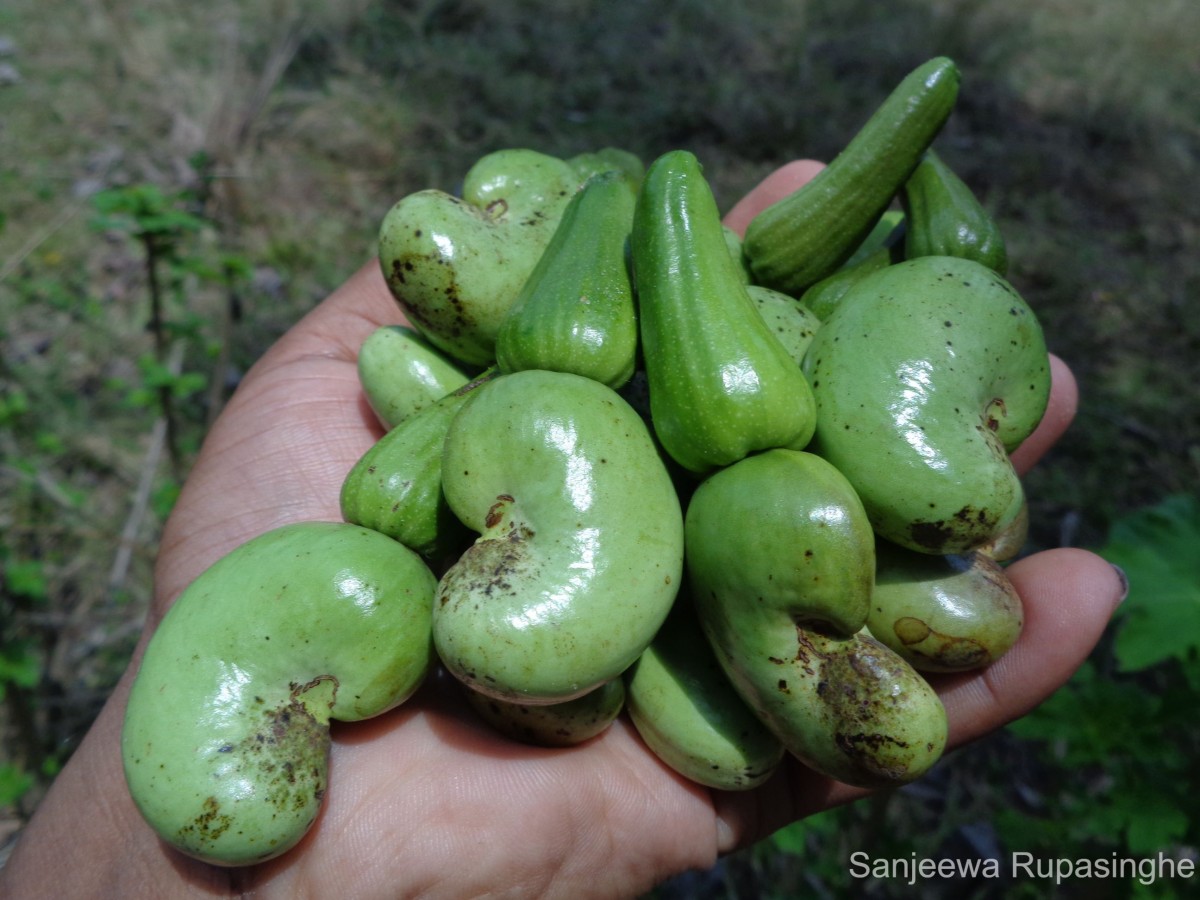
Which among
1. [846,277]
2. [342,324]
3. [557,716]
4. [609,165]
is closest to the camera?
[557,716]

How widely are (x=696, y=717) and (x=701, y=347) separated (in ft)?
2.91

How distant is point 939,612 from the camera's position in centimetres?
230

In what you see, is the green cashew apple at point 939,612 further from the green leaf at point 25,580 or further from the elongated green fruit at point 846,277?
the green leaf at point 25,580

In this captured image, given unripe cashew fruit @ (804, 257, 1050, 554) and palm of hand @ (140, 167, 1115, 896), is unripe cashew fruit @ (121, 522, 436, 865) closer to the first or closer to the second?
palm of hand @ (140, 167, 1115, 896)

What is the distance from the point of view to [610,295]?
2.38 metres

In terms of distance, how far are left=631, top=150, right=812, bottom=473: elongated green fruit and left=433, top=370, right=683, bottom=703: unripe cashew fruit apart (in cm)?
12

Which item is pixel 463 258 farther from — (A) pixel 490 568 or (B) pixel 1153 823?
(B) pixel 1153 823

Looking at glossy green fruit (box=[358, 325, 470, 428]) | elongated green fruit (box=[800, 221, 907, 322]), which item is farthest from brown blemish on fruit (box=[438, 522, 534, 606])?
elongated green fruit (box=[800, 221, 907, 322])

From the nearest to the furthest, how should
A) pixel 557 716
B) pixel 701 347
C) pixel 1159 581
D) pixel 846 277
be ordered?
pixel 701 347
pixel 557 716
pixel 846 277
pixel 1159 581

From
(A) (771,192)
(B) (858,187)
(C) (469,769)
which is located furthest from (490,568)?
(A) (771,192)

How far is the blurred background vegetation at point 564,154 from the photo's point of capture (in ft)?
11.6

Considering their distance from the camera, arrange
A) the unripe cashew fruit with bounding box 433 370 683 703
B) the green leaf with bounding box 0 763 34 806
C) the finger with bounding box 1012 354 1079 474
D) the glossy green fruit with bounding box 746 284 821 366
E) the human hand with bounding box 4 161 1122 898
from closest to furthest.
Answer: the unripe cashew fruit with bounding box 433 370 683 703
the human hand with bounding box 4 161 1122 898
the glossy green fruit with bounding box 746 284 821 366
the finger with bounding box 1012 354 1079 474
the green leaf with bounding box 0 763 34 806

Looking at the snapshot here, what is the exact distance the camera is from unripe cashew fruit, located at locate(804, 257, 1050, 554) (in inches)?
84.1

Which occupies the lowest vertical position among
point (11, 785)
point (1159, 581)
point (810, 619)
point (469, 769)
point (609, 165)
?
point (1159, 581)
